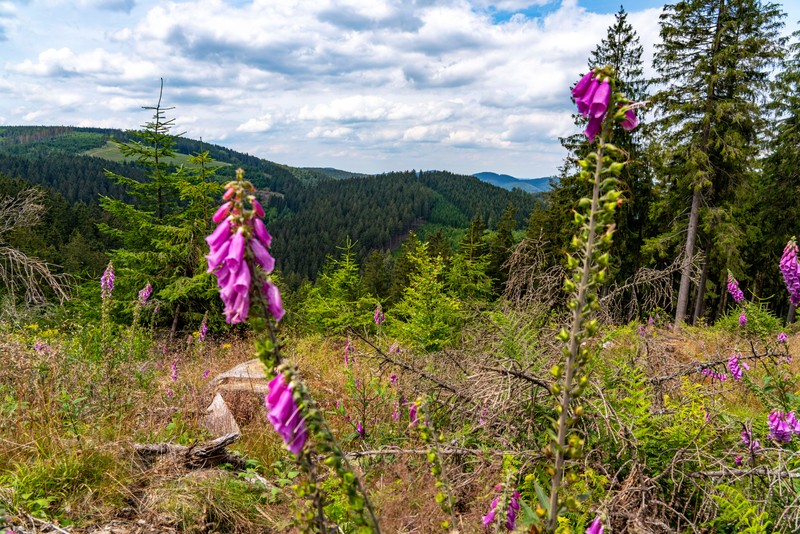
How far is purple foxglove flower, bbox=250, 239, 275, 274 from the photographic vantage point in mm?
1378

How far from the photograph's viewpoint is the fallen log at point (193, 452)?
11.8ft

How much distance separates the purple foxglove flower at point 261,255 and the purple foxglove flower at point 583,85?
122 centimetres

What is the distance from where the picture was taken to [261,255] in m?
1.39

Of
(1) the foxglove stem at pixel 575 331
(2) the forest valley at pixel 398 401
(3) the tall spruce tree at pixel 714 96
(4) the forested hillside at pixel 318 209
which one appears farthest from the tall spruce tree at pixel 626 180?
(4) the forested hillside at pixel 318 209

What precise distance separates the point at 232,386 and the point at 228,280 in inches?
220

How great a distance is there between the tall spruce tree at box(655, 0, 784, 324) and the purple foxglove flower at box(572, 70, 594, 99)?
16577 mm

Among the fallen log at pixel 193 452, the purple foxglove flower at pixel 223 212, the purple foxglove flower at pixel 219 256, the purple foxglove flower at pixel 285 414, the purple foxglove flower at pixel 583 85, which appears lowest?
the fallen log at pixel 193 452

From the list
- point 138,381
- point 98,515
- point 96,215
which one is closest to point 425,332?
point 138,381

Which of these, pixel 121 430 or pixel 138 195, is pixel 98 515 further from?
pixel 138 195

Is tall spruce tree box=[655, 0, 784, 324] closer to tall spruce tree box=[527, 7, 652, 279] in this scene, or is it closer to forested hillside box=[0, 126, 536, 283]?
tall spruce tree box=[527, 7, 652, 279]

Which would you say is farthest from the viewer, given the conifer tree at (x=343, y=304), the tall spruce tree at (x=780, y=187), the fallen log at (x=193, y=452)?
the tall spruce tree at (x=780, y=187)

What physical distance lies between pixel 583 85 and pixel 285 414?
59.2 inches

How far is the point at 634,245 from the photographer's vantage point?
71.6 feet

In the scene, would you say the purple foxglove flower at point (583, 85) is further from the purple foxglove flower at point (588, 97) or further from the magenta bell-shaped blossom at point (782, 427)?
the magenta bell-shaped blossom at point (782, 427)
